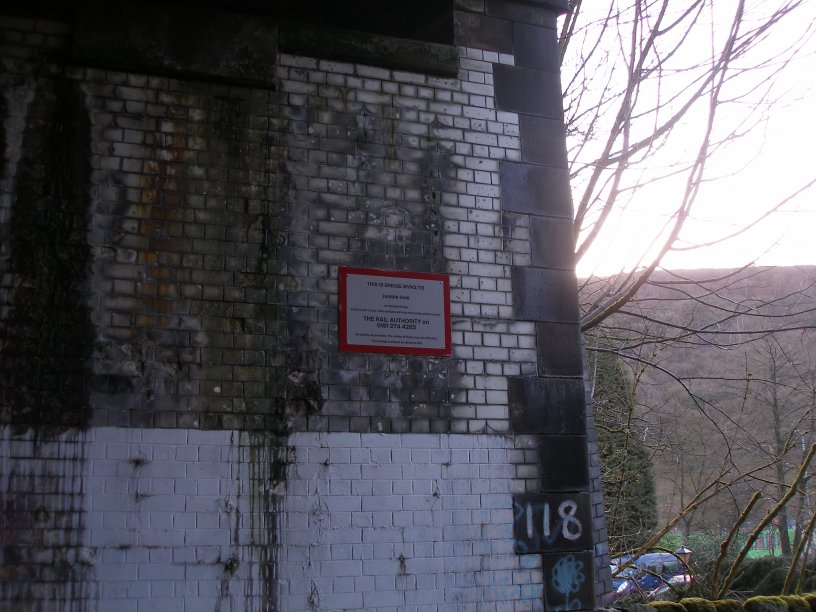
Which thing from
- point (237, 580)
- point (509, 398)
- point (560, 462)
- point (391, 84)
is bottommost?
point (237, 580)

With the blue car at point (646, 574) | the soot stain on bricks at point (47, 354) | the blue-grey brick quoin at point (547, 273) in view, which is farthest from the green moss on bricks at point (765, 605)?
the soot stain on bricks at point (47, 354)

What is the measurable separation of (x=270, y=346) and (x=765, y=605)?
5.20 metres

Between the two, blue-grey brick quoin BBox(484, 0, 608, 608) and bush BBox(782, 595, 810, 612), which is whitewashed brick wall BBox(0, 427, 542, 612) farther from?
bush BBox(782, 595, 810, 612)

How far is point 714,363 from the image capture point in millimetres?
18422

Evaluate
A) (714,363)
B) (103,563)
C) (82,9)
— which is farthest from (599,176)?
(714,363)

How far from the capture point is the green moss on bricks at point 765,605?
6750 mm

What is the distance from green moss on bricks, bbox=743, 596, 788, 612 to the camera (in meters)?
6.75

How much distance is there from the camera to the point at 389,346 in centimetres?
486

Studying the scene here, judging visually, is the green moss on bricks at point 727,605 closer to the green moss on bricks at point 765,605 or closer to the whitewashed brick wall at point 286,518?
the green moss on bricks at point 765,605

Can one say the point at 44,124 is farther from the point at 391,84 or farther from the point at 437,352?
the point at 437,352

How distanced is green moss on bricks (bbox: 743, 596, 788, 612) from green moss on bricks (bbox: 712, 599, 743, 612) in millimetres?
89

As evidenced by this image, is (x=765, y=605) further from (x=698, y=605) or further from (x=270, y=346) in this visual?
(x=270, y=346)

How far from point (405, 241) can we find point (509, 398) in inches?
48.5

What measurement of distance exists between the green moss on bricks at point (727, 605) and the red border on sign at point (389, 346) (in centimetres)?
359
